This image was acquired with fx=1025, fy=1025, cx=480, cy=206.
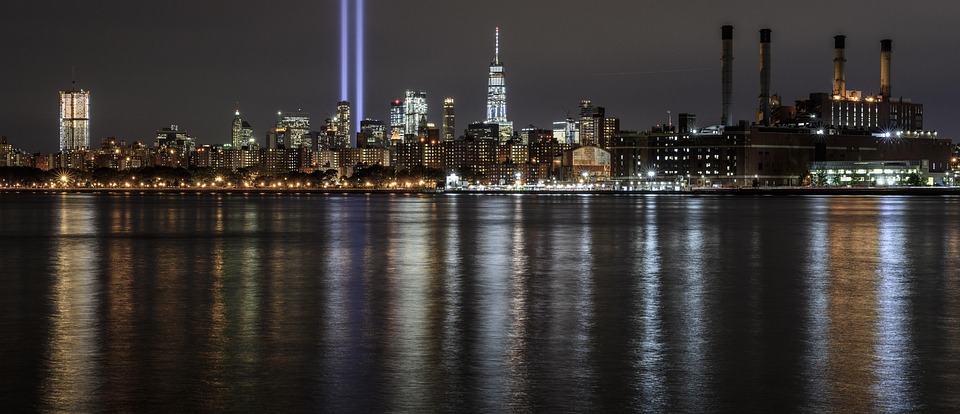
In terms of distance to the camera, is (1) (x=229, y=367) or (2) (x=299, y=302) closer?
(1) (x=229, y=367)

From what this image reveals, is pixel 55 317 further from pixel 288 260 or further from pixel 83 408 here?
pixel 288 260

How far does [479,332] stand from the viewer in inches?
680

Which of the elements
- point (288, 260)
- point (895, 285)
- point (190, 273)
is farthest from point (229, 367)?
point (288, 260)

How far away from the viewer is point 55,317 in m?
19.2

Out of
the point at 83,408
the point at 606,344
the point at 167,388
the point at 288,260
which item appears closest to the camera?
the point at 83,408

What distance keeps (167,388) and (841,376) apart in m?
8.63

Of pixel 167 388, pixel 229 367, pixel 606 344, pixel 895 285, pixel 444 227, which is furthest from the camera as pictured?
pixel 444 227

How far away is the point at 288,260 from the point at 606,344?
65.8 ft

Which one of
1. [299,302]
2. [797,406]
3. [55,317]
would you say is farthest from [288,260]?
[797,406]

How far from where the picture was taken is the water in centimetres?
1236

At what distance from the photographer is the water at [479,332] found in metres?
12.4

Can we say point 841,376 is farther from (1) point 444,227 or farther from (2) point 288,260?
(1) point 444,227

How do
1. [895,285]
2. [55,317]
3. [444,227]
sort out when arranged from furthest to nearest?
[444,227] → [895,285] → [55,317]

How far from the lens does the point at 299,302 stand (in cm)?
2183
